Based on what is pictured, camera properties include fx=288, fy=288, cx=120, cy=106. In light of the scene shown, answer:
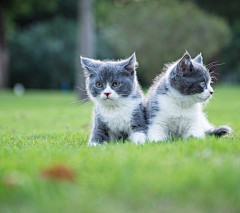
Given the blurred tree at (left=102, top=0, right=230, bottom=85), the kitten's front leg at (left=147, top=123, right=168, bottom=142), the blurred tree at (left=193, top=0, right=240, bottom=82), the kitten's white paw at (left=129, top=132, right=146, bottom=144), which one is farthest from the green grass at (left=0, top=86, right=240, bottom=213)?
the blurred tree at (left=193, top=0, right=240, bottom=82)

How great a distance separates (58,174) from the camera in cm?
210

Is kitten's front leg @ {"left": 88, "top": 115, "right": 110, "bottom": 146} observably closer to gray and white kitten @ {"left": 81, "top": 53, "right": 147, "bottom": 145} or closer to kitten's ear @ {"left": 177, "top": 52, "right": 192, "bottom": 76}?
gray and white kitten @ {"left": 81, "top": 53, "right": 147, "bottom": 145}

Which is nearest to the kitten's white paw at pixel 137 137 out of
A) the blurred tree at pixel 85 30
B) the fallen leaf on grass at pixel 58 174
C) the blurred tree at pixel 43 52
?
the fallen leaf on grass at pixel 58 174

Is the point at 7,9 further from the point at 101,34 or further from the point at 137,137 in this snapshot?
the point at 137,137

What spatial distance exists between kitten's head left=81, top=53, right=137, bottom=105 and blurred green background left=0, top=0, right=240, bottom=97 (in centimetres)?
1070

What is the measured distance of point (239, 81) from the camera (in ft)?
182

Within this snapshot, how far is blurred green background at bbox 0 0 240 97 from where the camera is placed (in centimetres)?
1994

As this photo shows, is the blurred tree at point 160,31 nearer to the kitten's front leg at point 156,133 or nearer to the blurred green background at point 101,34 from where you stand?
the blurred green background at point 101,34

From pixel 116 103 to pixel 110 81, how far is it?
312 mm

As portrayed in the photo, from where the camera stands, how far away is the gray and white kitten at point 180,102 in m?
3.76

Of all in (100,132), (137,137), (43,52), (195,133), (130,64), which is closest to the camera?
(137,137)

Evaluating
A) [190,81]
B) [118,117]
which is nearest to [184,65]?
[190,81]

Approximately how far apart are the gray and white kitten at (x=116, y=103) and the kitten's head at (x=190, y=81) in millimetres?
620

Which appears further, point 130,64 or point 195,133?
point 130,64
